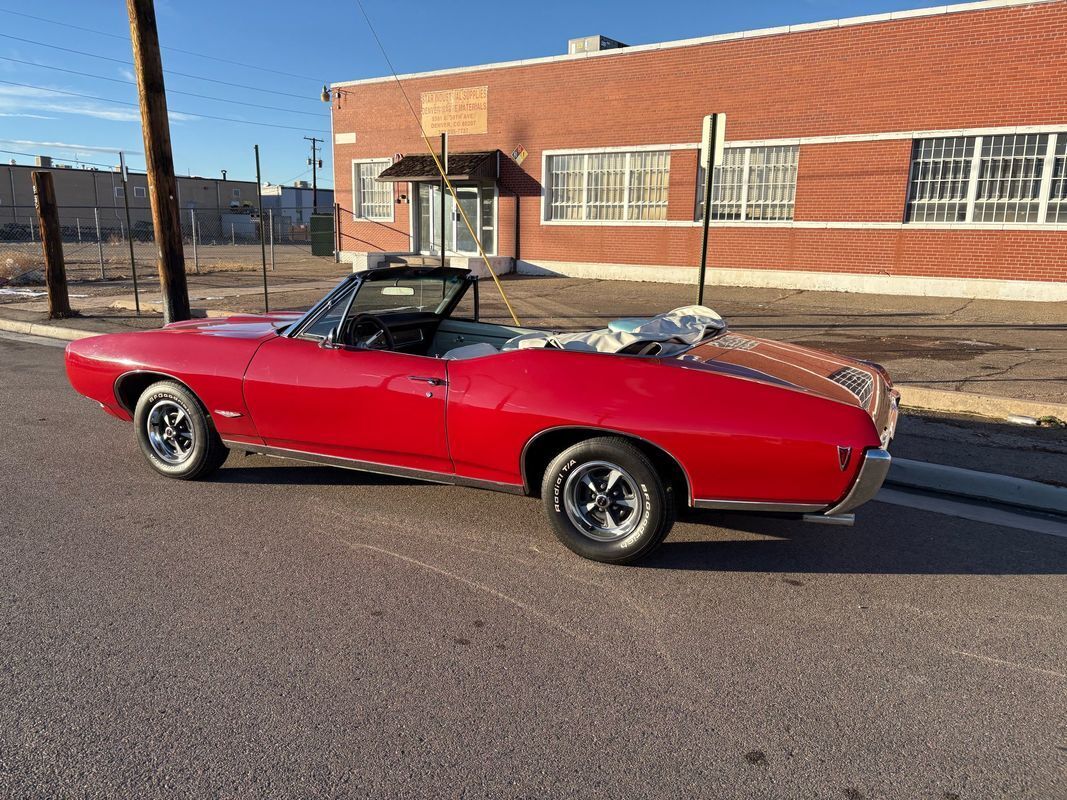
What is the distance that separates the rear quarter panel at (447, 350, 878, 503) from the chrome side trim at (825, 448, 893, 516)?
38 millimetres

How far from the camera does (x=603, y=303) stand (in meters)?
15.2

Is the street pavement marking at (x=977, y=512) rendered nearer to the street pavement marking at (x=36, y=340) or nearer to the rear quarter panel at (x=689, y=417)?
the rear quarter panel at (x=689, y=417)

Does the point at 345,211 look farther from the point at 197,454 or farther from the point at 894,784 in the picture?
the point at 894,784

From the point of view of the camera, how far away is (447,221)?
23953 millimetres

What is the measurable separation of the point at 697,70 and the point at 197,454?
16.5 meters

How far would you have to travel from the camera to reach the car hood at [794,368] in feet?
12.2

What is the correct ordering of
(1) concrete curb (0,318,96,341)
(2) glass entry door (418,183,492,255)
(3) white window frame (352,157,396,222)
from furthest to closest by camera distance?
(3) white window frame (352,157,396,222), (2) glass entry door (418,183,492,255), (1) concrete curb (0,318,96,341)

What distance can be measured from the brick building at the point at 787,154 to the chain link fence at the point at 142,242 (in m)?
7.23

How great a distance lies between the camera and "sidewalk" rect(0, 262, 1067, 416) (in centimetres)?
798

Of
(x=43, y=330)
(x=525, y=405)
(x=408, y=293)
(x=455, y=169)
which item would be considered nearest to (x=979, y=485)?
(x=525, y=405)

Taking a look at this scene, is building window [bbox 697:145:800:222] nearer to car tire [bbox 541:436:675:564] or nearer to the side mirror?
the side mirror

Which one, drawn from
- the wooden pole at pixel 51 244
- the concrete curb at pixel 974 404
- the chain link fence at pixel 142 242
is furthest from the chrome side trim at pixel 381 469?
the chain link fence at pixel 142 242

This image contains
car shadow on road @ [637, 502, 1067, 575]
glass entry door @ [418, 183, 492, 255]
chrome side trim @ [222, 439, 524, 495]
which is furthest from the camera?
glass entry door @ [418, 183, 492, 255]

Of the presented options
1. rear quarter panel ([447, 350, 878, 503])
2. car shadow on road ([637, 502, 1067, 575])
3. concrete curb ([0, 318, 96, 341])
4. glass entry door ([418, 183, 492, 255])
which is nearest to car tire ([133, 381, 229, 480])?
rear quarter panel ([447, 350, 878, 503])
